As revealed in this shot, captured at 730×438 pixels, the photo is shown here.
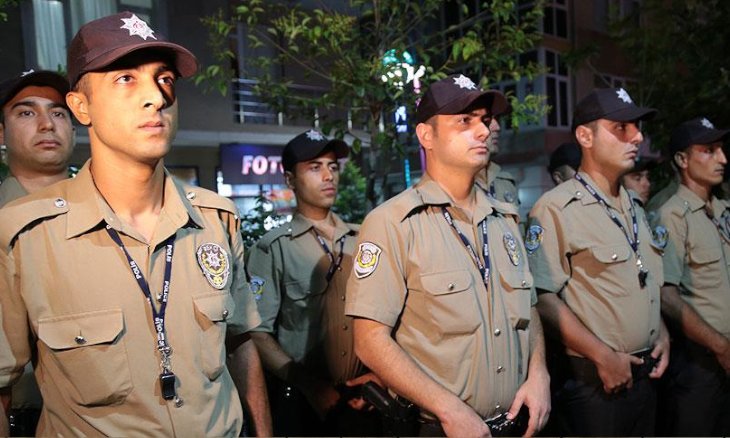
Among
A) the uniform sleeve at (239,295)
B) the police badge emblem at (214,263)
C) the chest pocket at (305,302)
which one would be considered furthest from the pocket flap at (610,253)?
the police badge emblem at (214,263)

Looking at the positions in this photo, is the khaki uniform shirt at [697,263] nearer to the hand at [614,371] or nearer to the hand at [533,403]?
the hand at [614,371]

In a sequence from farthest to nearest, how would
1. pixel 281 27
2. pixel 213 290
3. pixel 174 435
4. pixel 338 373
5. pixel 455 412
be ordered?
pixel 281 27
pixel 338 373
pixel 455 412
pixel 213 290
pixel 174 435

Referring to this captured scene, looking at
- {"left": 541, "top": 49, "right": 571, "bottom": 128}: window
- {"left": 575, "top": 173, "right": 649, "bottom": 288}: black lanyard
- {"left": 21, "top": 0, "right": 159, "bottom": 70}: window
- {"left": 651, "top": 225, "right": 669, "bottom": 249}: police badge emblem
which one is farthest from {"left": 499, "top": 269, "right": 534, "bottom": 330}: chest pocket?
{"left": 541, "top": 49, "right": 571, "bottom": 128}: window

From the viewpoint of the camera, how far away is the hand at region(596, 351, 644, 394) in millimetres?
2836

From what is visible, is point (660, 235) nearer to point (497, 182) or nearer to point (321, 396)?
point (497, 182)

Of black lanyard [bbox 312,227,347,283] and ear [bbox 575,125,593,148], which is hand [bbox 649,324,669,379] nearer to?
ear [bbox 575,125,593,148]

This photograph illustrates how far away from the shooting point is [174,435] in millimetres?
1587

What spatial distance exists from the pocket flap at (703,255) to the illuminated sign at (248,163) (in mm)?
5239

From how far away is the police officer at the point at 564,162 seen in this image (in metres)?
5.12

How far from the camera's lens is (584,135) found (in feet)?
10.9

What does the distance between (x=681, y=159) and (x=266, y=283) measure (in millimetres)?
2969

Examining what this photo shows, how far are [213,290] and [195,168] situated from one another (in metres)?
5.24

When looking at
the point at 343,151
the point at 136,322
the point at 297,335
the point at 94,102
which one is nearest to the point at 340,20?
the point at 343,151

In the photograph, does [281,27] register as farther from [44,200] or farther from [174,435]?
[174,435]
